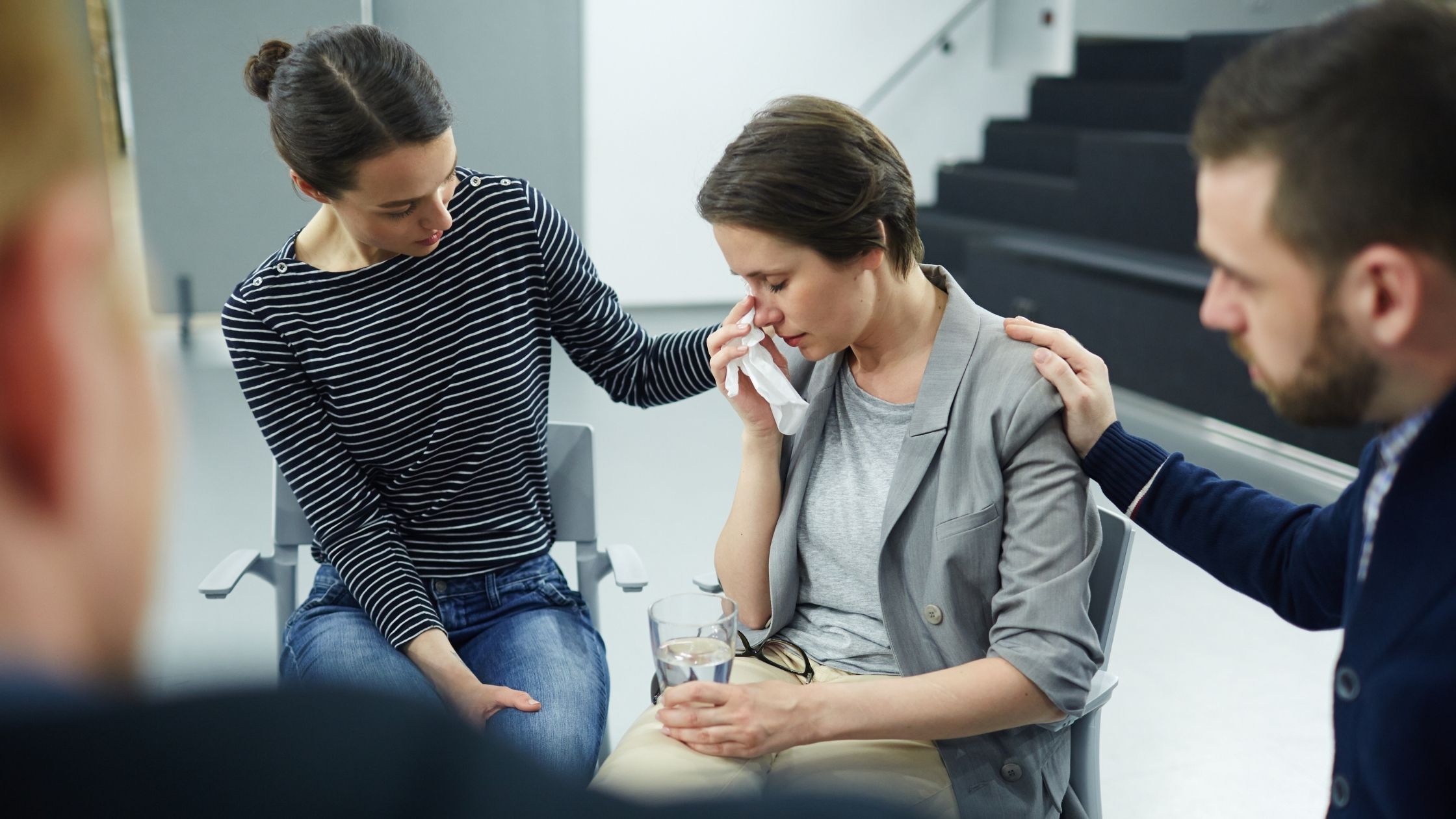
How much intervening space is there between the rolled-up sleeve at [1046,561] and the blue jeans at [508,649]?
0.57 metres

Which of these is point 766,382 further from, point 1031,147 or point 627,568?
point 1031,147

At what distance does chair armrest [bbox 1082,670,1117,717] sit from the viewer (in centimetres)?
141

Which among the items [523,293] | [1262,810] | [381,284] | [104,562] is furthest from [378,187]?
[1262,810]

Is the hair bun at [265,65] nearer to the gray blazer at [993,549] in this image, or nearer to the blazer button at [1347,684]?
the gray blazer at [993,549]

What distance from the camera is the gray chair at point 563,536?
184 cm

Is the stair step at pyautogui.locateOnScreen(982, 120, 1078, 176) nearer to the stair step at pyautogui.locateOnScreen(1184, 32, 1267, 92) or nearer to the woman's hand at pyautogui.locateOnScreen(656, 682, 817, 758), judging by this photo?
the stair step at pyautogui.locateOnScreen(1184, 32, 1267, 92)

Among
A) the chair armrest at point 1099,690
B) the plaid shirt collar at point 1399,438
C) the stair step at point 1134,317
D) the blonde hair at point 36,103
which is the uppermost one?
the blonde hair at point 36,103

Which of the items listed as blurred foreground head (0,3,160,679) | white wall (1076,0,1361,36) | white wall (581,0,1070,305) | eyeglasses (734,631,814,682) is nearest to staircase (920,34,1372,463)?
white wall (1076,0,1361,36)

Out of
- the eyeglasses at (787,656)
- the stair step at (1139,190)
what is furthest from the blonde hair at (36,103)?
the stair step at (1139,190)

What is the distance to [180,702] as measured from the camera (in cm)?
31

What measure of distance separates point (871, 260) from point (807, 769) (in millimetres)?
628

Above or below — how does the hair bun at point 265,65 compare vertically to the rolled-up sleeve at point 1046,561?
above

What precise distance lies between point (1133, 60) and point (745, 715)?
6.13 meters

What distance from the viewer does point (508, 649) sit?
5.39 feet
